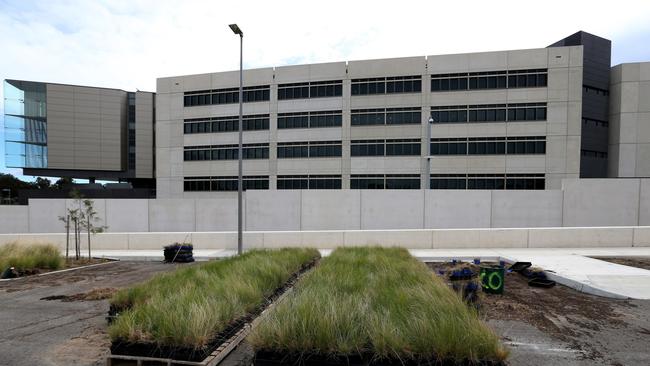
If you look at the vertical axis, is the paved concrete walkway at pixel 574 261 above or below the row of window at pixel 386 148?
below

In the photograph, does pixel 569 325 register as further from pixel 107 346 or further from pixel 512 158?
pixel 512 158

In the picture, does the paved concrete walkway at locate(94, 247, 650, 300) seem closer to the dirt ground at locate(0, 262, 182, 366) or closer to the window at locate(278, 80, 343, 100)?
the dirt ground at locate(0, 262, 182, 366)

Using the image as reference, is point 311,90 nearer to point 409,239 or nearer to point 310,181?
point 310,181

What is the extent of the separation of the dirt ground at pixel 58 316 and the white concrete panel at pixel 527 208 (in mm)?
20468

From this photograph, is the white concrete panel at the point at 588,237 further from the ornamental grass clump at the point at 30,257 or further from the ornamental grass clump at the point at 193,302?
the ornamental grass clump at the point at 30,257

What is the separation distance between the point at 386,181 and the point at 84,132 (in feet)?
173

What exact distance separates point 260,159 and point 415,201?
28913 millimetres

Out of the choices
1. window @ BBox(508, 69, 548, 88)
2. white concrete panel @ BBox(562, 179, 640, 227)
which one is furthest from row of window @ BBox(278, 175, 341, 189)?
white concrete panel @ BBox(562, 179, 640, 227)

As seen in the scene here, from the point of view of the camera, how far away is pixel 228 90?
167 feet

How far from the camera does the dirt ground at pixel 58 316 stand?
5.95 m

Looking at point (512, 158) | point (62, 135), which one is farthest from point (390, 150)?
point (62, 135)

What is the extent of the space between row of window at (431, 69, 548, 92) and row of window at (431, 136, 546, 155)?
6134 millimetres

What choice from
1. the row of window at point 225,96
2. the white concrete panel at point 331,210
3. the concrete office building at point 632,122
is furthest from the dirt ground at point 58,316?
the concrete office building at point 632,122

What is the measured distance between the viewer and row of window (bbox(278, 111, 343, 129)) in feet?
155
